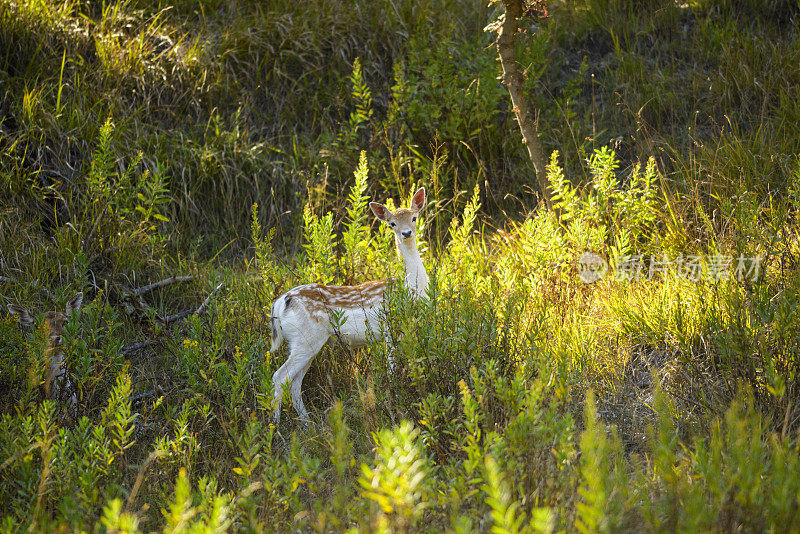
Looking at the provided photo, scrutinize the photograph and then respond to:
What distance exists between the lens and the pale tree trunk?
5.10 metres

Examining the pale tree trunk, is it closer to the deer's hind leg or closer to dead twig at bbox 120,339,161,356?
the deer's hind leg

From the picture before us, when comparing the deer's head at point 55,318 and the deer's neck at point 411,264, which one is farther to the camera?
the deer's neck at point 411,264

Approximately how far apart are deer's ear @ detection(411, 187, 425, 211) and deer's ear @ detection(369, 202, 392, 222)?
222 millimetres

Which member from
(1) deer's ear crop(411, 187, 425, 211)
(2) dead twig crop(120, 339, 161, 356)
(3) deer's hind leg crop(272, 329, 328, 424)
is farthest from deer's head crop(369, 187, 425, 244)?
(2) dead twig crop(120, 339, 161, 356)

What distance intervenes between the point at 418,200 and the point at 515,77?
51.7 inches

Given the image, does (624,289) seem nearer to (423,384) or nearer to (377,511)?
(423,384)

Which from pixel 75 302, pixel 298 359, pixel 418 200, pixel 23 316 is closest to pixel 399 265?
pixel 418 200

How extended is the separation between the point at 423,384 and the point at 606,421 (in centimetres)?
109

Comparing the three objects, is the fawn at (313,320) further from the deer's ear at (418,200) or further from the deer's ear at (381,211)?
the deer's ear at (418,200)

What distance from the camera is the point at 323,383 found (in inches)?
177

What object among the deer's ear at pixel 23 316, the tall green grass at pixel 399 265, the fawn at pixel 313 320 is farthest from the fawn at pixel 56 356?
the fawn at pixel 313 320

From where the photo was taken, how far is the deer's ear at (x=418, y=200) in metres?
4.82

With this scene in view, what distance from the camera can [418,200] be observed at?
491cm

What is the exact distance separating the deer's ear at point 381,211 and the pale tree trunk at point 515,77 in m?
1.27
